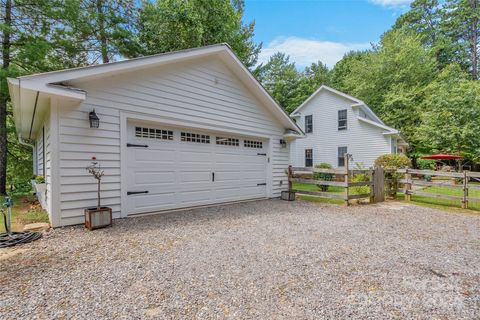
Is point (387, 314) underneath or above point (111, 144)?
underneath

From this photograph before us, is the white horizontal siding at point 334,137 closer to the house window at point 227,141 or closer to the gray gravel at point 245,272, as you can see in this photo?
the house window at point 227,141

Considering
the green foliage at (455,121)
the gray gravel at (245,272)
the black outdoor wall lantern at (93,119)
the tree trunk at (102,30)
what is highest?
the tree trunk at (102,30)

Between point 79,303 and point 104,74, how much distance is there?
13.9ft

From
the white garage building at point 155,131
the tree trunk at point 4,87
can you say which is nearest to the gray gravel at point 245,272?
the white garage building at point 155,131

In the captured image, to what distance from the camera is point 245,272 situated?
2805mm

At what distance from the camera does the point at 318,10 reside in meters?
12.0

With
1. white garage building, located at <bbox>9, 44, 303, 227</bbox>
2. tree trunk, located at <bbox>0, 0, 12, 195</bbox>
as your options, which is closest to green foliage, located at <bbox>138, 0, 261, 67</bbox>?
tree trunk, located at <bbox>0, 0, 12, 195</bbox>

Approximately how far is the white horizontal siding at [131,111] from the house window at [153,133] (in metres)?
0.37

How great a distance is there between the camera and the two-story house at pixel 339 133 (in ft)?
48.0

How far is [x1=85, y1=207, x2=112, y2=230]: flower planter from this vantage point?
4.40m

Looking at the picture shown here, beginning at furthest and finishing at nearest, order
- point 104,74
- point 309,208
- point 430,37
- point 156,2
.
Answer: point 430,37
point 156,2
point 309,208
point 104,74

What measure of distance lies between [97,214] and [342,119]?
1539 centimetres

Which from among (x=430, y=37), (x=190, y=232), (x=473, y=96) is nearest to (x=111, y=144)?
(x=190, y=232)

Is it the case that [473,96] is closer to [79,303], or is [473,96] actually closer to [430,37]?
[430,37]
